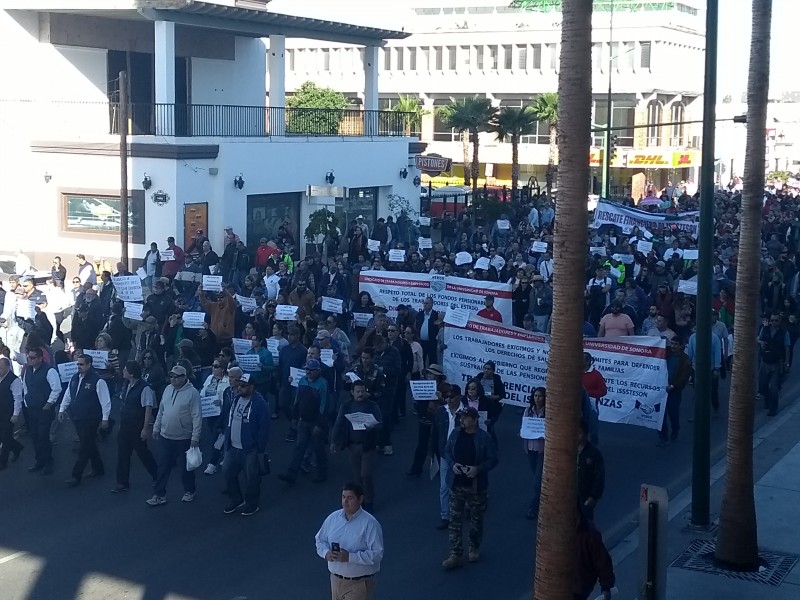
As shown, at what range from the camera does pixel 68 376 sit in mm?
14297

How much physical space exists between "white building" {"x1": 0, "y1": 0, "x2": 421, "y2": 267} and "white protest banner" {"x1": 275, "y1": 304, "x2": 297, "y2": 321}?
491 inches

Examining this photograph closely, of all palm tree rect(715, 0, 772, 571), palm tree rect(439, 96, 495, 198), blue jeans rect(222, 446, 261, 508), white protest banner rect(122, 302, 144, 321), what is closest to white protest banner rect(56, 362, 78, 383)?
blue jeans rect(222, 446, 261, 508)

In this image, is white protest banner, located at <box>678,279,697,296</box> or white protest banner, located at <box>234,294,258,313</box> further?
white protest banner, located at <box>678,279,697,296</box>

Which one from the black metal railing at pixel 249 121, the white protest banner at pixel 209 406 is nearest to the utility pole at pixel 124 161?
the black metal railing at pixel 249 121

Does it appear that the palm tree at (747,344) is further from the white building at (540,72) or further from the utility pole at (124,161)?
the white building at (540,72)

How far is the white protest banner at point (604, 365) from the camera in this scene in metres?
15.2

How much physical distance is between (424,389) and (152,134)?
767 inches

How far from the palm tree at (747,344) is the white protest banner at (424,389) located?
3685mm

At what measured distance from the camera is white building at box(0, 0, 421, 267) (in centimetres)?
2959

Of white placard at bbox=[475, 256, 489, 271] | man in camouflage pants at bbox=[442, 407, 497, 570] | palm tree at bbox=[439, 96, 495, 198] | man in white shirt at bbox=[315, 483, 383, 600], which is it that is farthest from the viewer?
palm tree at bbox=[439, 96, 495, 198]

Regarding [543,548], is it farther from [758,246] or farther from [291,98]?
[291,98]

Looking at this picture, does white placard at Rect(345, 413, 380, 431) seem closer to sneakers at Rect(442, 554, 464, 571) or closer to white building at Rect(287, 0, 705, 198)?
sneakers at Rect(442, 554, 464, 571)

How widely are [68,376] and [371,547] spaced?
7.26 metres

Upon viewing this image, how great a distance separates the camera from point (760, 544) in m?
11.5
